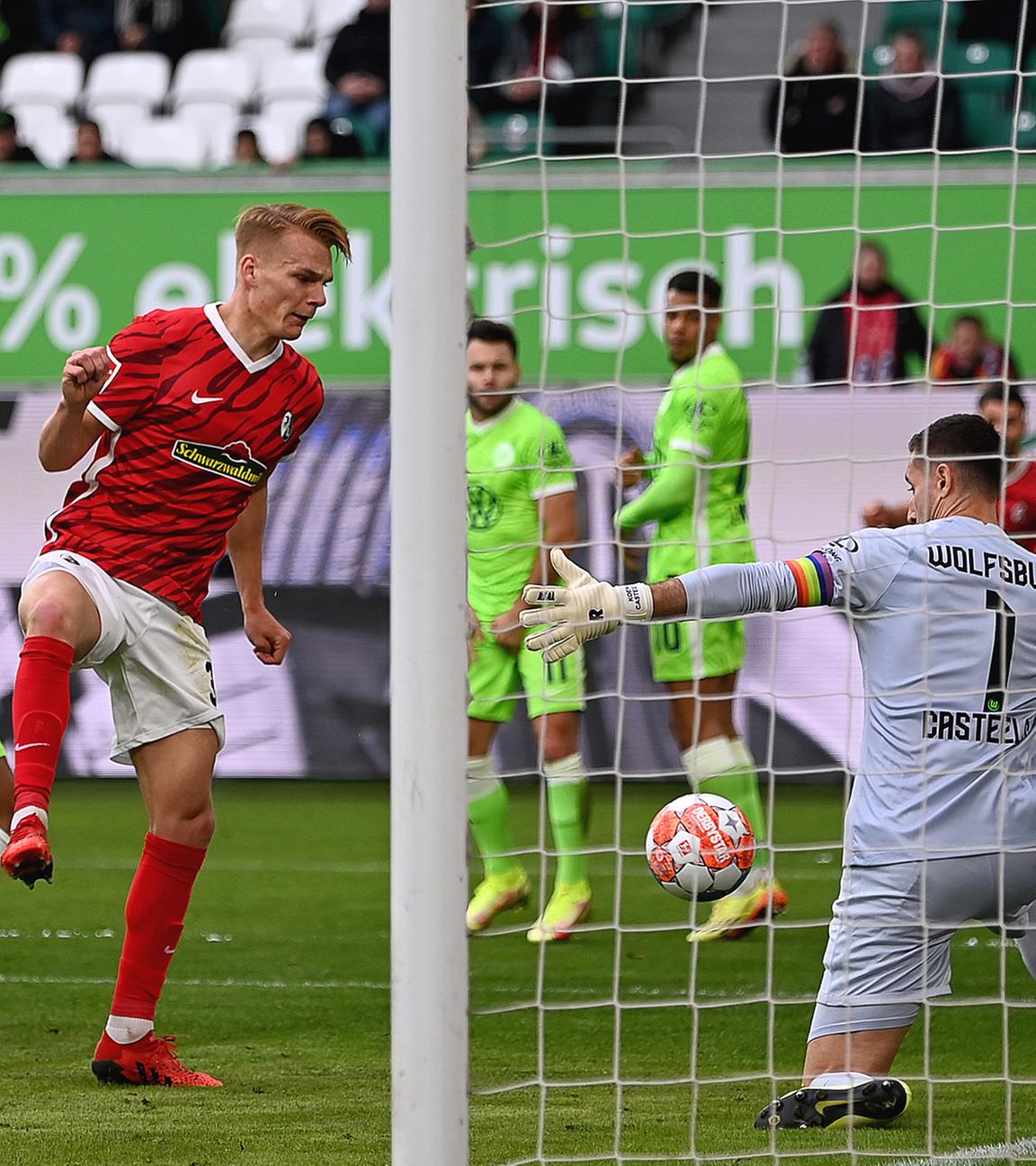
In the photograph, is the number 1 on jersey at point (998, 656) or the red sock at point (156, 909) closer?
the number 1 on jersey at point (998, 656)

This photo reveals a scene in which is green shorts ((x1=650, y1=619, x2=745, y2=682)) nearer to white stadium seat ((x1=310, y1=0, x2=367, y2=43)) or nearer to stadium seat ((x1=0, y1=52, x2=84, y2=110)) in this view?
white stadium seat ((x1=310, y1=0, x2=367, y2=43))

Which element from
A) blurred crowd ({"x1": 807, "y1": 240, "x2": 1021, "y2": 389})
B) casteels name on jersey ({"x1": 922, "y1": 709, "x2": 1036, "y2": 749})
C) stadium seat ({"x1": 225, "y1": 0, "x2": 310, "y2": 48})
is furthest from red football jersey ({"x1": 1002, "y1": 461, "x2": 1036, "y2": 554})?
stadium seat ({"x1": 225, "y1": 0, "x2": 310, "y2": 48})

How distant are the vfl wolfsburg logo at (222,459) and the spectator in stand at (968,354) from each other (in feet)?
15.4

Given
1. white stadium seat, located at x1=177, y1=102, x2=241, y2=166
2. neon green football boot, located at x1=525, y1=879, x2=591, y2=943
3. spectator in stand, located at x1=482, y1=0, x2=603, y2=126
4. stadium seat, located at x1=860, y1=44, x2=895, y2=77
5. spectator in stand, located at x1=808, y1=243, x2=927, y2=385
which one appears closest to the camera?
neon green football boot, located at x1=525, y1=879, x2=591, y2=943

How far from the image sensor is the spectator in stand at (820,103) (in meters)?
10.3

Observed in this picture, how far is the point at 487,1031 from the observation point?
4.79 meters

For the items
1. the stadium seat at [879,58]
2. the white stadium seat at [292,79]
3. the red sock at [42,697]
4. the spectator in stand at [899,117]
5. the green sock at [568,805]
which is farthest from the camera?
the white stadium seat at [292,79]

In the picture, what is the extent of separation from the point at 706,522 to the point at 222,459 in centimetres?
249

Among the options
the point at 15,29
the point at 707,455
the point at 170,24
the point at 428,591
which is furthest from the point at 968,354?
the point at 15,29

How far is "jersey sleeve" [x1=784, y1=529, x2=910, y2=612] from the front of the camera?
3619 millimetres

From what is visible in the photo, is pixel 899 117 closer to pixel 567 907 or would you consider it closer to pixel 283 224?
pixel 567 907

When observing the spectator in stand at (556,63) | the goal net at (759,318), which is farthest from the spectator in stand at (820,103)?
the spectator in stand at (556,63)

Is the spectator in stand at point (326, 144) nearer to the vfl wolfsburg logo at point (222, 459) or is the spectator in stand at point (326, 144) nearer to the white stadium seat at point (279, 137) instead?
the white stadium seat at point (279, 137)

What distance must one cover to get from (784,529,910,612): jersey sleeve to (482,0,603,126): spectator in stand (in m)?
8.61
